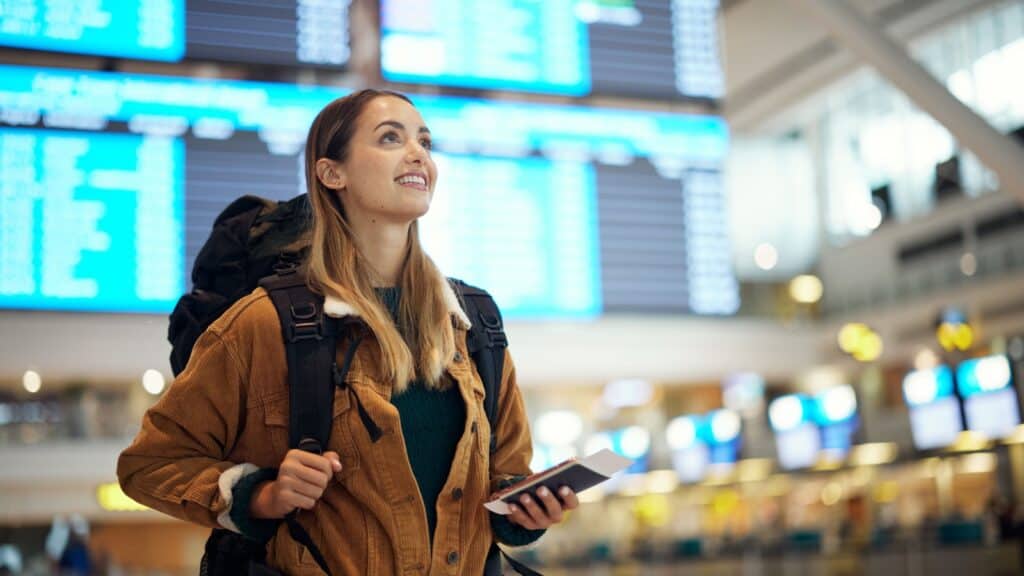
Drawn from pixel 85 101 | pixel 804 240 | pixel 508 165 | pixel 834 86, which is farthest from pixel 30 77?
pixel 804 240

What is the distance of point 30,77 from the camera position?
623 cm

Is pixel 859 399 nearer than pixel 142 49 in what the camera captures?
No

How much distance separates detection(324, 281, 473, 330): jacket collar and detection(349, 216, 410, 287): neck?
111 mm

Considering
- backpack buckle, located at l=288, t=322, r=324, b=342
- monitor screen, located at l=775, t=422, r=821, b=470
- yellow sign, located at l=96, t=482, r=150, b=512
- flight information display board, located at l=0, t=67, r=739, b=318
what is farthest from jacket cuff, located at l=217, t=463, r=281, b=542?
monitor screen, located at l=775, t=422, r=821, b=470

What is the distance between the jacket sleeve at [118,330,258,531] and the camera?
2064 millimetres

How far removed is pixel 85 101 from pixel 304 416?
486 centimetres

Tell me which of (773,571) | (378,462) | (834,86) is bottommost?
(773,571)

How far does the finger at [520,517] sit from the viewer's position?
2162 mm

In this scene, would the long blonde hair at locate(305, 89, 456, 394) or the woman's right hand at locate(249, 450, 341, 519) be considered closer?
the woman's right hand at locate(249, 450, 341, 519)

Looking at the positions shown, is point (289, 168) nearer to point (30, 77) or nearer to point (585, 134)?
point (30, 77)

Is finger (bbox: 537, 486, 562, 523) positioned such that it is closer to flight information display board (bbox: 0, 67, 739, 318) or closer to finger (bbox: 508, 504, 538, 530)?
finger (bbox: 508, 504, 538, 530)

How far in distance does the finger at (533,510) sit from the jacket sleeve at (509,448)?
10 centimetres

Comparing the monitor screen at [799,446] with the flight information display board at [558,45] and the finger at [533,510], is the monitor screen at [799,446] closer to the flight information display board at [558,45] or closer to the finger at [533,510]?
the flight information display board at [558,45]

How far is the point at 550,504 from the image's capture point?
215cm
